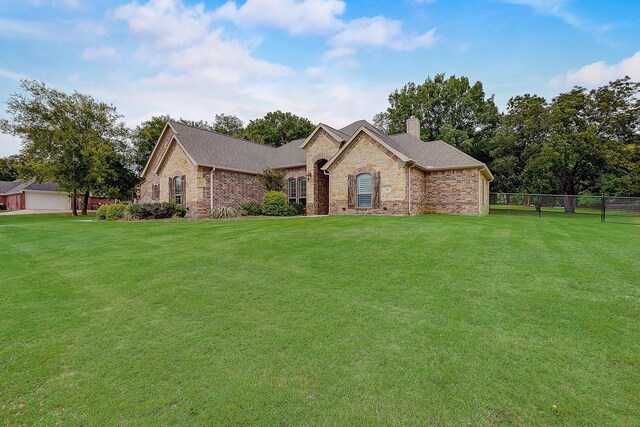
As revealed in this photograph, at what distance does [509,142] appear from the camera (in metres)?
30.0

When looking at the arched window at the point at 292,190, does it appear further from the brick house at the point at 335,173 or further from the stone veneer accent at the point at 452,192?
the stone veneer accent at the point at 452,192

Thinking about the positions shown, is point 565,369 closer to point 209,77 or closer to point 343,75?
point 343,75

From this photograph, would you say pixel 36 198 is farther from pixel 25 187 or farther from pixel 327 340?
pixel 327 340

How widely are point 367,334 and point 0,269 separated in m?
9.14

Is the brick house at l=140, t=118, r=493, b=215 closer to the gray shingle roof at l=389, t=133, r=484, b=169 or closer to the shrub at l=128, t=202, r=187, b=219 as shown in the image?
the gray shingle roof at l=389, t=133, r=484, b=169

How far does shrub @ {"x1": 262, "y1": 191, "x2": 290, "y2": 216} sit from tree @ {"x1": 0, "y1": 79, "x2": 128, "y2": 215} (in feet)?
60.2

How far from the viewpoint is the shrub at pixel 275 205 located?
21.8 metres

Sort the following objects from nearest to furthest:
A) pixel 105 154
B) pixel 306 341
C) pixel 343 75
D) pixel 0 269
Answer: pixel 306 341 → pixel 0 269 → pixel 343 75 → pixel 105 154

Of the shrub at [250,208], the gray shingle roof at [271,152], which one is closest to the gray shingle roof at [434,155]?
the gray shingle roof at [271,152]

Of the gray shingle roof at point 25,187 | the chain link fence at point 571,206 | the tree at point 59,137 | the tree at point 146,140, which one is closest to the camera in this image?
the chain link fence at point 571,206

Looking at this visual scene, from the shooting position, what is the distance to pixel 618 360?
10.8 ft

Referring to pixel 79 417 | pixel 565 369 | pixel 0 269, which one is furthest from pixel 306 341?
pixel 0 269

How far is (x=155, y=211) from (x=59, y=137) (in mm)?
16818

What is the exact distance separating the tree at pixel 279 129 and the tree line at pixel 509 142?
15.0m
